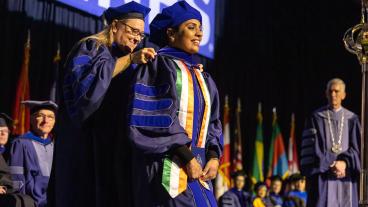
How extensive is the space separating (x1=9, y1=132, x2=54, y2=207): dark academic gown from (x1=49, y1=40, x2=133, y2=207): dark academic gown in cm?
213

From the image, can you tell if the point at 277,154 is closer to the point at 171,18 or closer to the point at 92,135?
the point at 171,18

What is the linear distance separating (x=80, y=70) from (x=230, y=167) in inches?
288

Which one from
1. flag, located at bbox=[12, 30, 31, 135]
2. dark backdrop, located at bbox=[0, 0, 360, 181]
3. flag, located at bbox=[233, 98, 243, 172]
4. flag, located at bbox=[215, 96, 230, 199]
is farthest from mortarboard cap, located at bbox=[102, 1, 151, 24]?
flag, located at bbox=[233, 98, 243, 172]

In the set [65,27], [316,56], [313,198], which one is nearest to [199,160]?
[313,198]

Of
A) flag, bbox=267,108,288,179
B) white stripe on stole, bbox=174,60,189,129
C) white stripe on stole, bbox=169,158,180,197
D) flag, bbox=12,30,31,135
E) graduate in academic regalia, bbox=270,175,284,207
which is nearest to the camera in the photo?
white stripe on stole, bbox=169,158,180,197

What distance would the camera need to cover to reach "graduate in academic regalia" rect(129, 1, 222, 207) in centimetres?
289

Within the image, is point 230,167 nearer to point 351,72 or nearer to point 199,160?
point 351,72

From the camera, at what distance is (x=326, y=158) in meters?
5.98

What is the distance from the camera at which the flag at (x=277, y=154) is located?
1086 cm

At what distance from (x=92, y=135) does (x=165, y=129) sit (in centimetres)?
39

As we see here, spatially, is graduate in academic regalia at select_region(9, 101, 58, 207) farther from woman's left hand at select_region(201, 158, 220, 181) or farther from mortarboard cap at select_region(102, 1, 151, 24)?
woman's left hand at select_region(201, 158, 220, 181)

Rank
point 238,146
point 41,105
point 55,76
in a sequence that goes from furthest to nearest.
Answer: point 238,146, point 55,76, point 41,105

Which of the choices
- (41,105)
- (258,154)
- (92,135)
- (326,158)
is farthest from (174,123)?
(258,154)

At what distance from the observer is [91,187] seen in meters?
3.11
